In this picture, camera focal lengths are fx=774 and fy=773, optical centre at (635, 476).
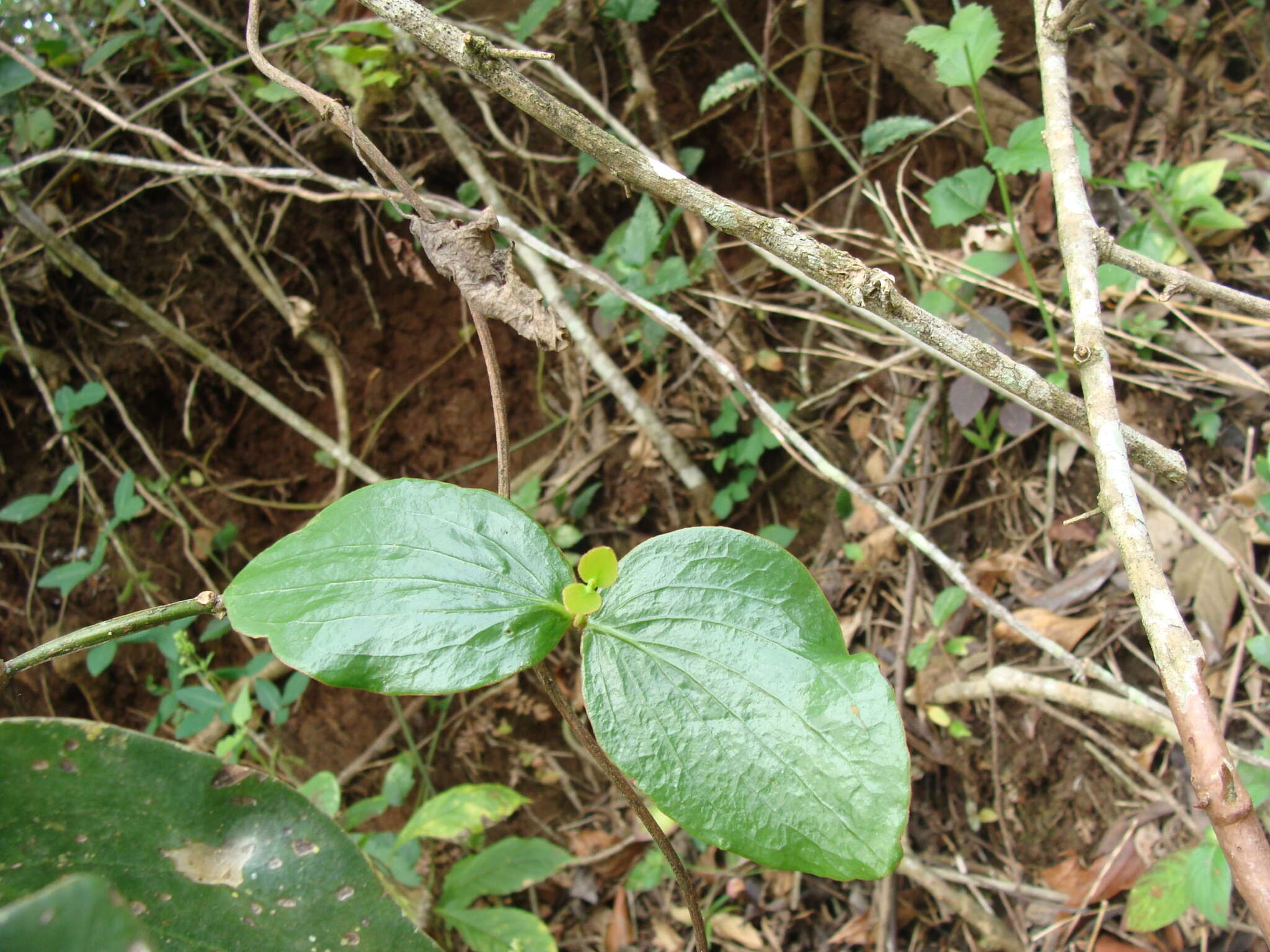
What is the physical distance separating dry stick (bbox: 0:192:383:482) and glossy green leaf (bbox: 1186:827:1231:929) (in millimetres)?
1582

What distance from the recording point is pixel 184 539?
6.24 feet

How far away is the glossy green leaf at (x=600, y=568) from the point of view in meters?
0.72

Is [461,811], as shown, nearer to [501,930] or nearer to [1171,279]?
[501,930]

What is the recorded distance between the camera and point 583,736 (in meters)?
0.78

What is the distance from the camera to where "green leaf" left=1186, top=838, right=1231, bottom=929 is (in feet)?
3.17

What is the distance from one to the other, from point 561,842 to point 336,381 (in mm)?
1199

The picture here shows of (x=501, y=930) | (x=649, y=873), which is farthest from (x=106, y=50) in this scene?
(x=649, y=873)

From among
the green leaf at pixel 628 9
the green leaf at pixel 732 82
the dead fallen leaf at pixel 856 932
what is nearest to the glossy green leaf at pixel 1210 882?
the dead fallen leaf at pixel 856 932

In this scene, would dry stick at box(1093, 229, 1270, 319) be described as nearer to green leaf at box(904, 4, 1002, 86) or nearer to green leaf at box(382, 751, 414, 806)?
green leaf at box(904, 4, 1002, 86)

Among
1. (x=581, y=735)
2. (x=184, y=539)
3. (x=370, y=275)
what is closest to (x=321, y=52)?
(x=370, y=275)

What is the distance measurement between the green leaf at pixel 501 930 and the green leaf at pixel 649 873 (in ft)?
0.79

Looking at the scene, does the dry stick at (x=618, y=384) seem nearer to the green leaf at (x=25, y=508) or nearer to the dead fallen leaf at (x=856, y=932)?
the dead fallen leaf at (x=856, y=932)

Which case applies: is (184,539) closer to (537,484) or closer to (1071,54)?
(537,484)

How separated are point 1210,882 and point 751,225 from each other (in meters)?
1.01
